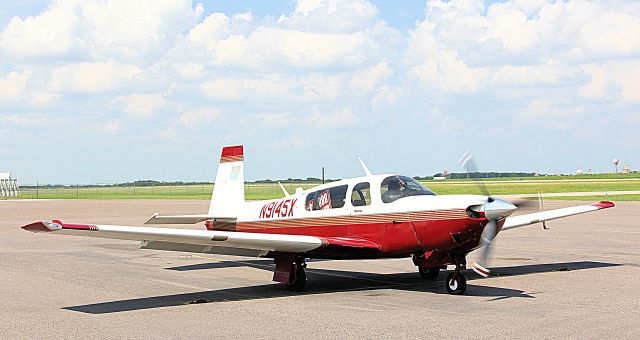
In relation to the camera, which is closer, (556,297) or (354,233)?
(556,297)

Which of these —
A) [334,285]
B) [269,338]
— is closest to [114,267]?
[334,285]

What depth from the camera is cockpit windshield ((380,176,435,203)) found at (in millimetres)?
12609

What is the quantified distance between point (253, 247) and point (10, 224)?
87.6 ft

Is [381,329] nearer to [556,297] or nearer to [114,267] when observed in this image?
[556,297]

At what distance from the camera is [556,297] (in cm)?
1166

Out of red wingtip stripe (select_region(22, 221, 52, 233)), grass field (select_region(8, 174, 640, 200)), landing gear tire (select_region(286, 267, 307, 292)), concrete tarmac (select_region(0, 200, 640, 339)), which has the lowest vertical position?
concrete tarmac (select_region(0, 200, 640, 339))

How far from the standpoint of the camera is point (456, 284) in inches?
472

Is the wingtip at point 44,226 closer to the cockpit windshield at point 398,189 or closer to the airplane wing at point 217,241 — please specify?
the airplane wing at point 217,241

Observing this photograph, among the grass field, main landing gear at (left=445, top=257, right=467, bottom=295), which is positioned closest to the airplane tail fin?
main landing gear at (left=445, top=257, right=467, bottom=295)

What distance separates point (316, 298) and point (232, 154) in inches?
216

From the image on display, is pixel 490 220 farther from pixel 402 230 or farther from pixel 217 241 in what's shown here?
pixel 217 241

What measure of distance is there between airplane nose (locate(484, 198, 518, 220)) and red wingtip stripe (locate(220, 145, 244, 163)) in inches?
263

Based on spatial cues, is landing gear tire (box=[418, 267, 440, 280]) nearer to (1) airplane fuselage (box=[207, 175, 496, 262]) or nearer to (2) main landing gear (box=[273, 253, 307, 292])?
(1) airplane fuselage (box=[207, 175, 496, 262])

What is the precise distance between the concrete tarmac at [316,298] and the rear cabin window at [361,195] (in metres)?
1.48
